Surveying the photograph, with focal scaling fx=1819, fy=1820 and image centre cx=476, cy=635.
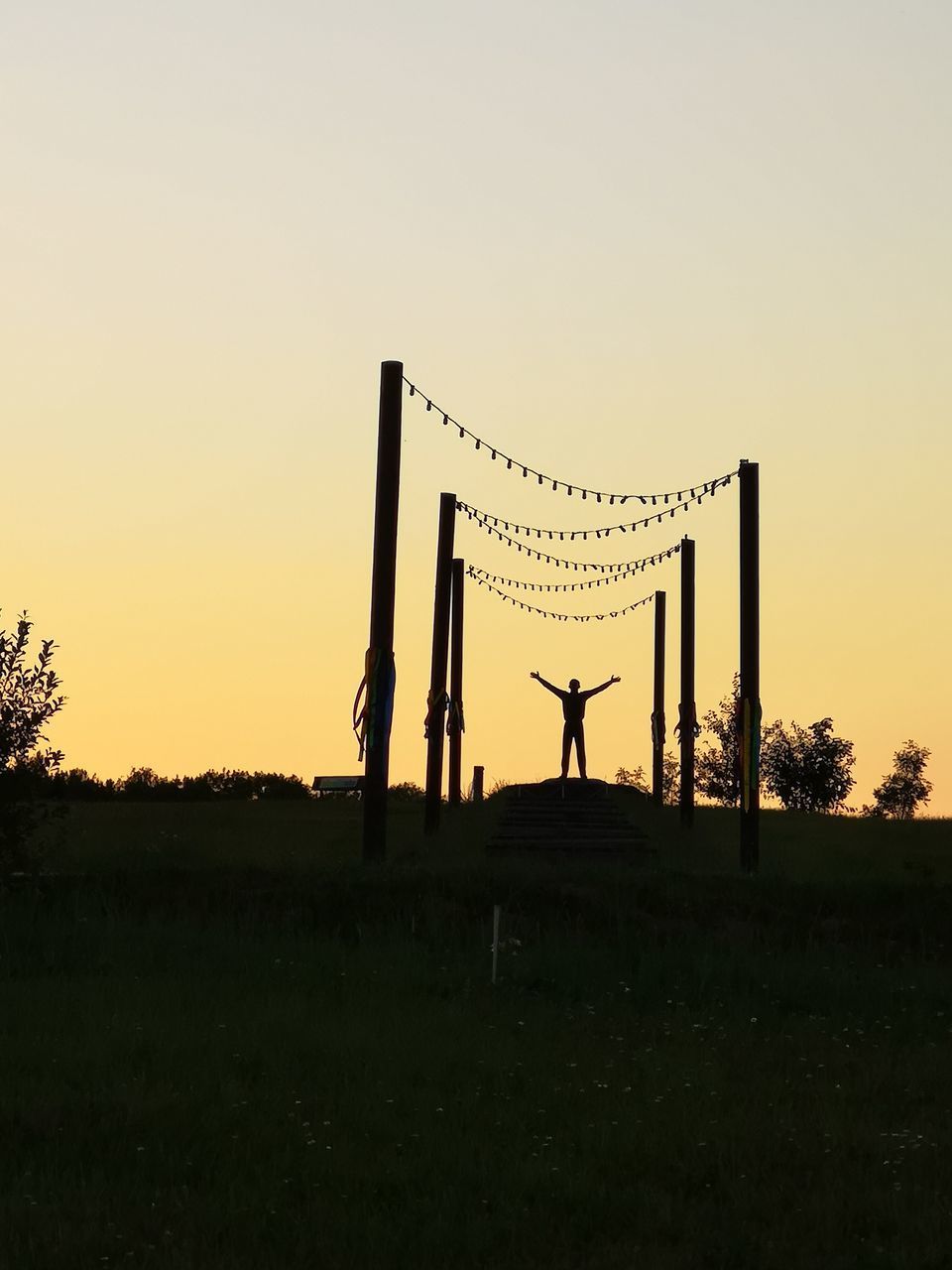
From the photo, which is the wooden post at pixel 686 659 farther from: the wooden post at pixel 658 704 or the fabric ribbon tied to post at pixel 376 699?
the fabric ribbon tied to post at pixel 376 699

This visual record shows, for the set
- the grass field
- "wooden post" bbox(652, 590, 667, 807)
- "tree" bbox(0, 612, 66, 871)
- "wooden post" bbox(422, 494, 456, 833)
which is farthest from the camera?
"wooden post" bbox(652, 590, 667, 807)

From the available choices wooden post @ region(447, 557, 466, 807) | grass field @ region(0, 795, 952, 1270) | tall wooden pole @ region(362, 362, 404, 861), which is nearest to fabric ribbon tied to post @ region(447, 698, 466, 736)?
wooden post @ region(447, 557, 466, 807)

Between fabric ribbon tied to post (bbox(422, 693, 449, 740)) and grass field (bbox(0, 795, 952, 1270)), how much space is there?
1290 cm

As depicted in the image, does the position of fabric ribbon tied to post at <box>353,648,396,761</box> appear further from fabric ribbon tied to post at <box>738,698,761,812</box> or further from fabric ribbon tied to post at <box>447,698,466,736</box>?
fabric ribbon tied to post at <box>447,698,466,736</box>

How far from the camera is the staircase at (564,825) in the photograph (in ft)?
97.6

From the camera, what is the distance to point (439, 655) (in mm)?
38906

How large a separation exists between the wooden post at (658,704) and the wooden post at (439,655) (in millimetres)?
14045

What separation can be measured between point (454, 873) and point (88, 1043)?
10.7m

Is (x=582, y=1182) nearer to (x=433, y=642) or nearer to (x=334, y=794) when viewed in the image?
(x=433, y=642)

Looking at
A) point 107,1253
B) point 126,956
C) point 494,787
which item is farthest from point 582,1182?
point 494,787

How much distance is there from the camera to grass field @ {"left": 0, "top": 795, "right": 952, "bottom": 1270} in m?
8.59

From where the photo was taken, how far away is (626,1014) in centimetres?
1518

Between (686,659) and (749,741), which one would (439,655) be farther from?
(749,741)

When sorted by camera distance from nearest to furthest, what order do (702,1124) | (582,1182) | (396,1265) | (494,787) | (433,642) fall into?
(396,1265) → (582,1182) → (702,1124) → (433,642) → (494,787)
